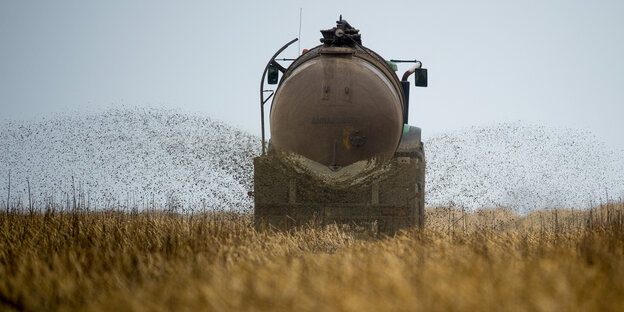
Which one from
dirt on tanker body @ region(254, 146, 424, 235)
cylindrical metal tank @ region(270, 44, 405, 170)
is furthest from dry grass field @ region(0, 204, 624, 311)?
dirt on tanker body @ region(254, 146, 424, 235)

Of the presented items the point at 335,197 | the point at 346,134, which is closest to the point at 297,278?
the point at 346,134

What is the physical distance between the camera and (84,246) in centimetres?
686

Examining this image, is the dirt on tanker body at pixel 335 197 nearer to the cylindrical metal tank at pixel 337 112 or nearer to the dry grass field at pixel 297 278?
the cylindrical metal tank at pixel 337 112

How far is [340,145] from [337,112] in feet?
1.38

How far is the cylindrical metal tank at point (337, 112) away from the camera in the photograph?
7766mm

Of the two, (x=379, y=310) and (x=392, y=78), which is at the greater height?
(x=392, y=78)

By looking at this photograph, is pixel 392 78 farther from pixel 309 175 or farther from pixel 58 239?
pixel 58 239

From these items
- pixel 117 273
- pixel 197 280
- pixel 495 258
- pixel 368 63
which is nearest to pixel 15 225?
pixel 117 273

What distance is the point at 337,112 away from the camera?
773 cm

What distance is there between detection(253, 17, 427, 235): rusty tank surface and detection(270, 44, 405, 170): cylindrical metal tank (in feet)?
0.04

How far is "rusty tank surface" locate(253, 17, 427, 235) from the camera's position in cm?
781

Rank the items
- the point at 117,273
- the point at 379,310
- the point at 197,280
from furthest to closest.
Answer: the point at 117,273 → the point at 197,280 → the point at 379,310

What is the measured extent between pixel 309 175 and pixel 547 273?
452 cm

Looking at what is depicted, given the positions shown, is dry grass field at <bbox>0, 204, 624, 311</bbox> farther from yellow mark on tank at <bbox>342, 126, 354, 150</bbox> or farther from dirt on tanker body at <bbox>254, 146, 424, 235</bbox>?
dirt on tanker body at <bbox>254, 146, 424, 235</bbox>
